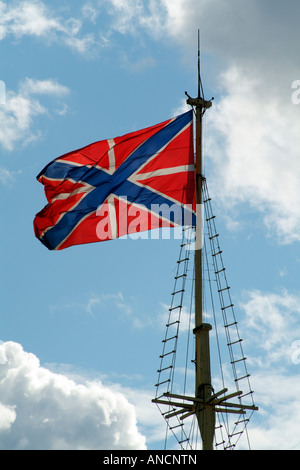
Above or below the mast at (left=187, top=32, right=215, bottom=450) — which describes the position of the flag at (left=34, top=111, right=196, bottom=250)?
above

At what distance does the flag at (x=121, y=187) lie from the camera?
51.6 metres

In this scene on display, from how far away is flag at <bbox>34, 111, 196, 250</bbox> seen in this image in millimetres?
51562

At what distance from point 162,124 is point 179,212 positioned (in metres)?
6.37

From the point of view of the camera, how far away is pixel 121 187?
176ft

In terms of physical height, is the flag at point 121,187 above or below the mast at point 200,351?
above

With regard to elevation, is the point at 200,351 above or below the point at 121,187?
below
